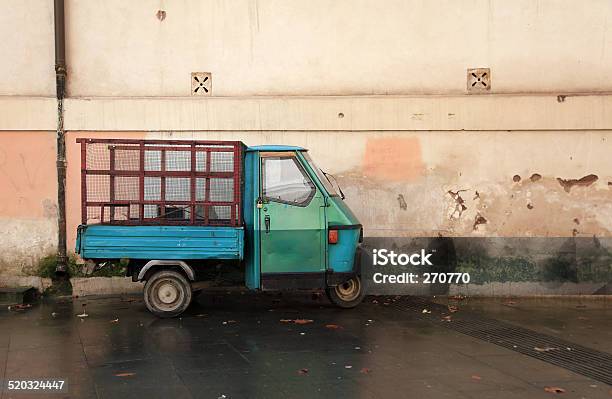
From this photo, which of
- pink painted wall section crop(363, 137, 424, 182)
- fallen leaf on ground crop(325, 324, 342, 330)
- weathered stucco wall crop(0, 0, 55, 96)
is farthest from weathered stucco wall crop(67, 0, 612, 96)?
fallen leaf on ground crop(325, 324, 342, 330)

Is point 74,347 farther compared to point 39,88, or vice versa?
point 39,88

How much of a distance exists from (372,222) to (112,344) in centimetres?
479

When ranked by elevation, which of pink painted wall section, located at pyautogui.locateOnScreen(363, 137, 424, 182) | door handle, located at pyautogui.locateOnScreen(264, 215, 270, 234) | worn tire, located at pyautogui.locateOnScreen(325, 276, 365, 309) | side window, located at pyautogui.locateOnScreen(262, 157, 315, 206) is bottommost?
worn tire, located at pyautogui.locateOnScreen(325, 276, 365, 309)

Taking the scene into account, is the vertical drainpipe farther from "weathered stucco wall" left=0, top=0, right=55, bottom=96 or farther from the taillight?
the taillight

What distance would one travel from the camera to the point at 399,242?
10320mm

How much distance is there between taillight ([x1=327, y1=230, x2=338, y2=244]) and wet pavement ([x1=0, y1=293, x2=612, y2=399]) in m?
1.02

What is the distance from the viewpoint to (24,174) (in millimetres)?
10016

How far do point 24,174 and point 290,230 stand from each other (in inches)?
182

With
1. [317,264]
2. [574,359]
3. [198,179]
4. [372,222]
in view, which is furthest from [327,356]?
[372,222]

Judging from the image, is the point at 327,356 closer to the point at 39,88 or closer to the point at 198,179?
the point at 198,179

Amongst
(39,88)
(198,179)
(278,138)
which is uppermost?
(39,88)

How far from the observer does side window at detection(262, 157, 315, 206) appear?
8.27 meters

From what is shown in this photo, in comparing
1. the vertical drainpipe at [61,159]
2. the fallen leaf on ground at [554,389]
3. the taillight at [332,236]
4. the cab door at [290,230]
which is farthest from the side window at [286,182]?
the fallen leaf on ground at [554,389]

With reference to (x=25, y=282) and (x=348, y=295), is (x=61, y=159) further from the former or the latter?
(x=348, y=295)
